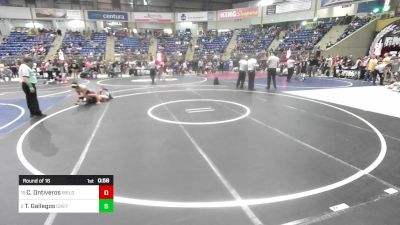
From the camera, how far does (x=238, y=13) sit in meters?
36.0

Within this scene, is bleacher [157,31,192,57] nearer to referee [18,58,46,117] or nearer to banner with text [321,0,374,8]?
banner with text [321,0,374,8]

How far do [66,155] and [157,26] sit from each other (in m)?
38.8

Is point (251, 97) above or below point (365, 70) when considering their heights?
below

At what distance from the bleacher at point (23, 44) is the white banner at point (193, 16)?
16.9 meters

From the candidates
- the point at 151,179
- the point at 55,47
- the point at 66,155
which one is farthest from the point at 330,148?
the point at 55,47

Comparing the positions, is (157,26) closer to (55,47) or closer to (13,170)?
(55,47)

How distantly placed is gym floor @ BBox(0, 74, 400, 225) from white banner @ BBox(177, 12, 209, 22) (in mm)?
32140

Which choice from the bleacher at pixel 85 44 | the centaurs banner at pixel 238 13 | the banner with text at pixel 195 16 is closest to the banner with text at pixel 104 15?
the bleacher at pixel 85 44

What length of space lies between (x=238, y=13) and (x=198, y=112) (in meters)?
31.6

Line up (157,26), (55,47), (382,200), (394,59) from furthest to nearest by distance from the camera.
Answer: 1. (157,26)
2. (55,47)
3. (394,59)
4. (382,200)

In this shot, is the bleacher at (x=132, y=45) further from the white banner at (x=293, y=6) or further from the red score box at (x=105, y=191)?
the red score box at (x=105, y=191)

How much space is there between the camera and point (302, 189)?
3543 mm

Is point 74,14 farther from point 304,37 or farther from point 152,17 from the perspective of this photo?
point 304,37
